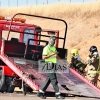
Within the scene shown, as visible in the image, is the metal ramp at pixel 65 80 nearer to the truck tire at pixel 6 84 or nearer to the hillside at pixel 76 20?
the truck tire at pixel 6 84

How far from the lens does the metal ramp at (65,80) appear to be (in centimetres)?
1557

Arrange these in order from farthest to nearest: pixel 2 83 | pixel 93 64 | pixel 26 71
Answer: 1. pixel 93 64
2. pixel 2 83
3. pixel 26 71

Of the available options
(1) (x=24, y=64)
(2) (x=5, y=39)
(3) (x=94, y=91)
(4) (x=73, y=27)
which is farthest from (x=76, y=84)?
(4) (x=73, y=27)

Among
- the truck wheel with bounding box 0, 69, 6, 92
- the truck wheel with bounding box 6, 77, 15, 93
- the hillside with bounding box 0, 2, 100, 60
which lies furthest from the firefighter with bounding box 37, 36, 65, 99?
the hillside with bounding box 0, 2, 100, 60

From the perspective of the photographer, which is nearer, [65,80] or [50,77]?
[50,77]

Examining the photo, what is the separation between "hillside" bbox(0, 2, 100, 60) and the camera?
1697 inches

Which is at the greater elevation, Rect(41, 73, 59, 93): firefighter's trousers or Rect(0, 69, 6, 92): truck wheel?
Rect(41, 73, 59, 93): firefighter's trousers

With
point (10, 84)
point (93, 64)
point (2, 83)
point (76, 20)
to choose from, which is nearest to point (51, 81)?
point (10, 84)

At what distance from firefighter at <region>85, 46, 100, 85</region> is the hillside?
18209 millimetres

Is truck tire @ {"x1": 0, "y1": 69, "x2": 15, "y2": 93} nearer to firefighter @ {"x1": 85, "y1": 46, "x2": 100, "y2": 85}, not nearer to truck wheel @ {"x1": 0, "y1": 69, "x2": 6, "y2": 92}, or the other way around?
truck wheel @ {"x1": 0, "y1": 69, "x2": 6, "y2": 92}

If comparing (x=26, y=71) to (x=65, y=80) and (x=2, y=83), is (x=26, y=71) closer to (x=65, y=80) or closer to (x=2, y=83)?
(x=2, y=83)

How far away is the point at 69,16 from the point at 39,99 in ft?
139

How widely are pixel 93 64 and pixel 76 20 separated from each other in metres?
36.2

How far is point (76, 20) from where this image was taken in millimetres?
53656
